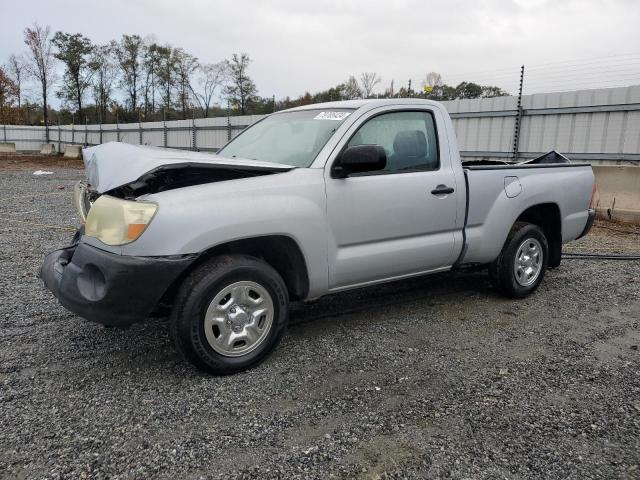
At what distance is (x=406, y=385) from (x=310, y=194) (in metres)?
1.41

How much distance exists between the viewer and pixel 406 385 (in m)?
3.23

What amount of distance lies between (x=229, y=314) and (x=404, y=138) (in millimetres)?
→ 2045

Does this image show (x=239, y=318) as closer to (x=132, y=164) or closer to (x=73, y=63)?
(x=132, y=164)

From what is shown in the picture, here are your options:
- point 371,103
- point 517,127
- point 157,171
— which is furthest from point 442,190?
point 517,127

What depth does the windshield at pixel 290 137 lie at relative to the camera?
384 cm

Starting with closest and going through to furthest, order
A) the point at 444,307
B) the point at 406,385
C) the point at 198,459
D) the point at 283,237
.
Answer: the point at 198,459
the point at 406,385
the point at 283,237
the point at 444,307

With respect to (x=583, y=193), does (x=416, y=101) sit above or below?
above

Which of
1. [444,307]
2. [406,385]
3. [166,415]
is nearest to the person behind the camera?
[166,415]

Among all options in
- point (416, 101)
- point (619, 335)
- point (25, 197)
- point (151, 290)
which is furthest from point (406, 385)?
point (25, 197)

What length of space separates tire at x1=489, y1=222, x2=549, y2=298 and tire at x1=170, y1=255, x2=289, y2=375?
2415 millimetres

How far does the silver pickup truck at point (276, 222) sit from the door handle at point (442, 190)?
0.03 metres

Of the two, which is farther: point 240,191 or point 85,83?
point 85,83

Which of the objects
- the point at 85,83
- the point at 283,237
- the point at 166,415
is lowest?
the point at 166,415

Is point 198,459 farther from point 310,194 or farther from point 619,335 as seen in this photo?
point 619,335
